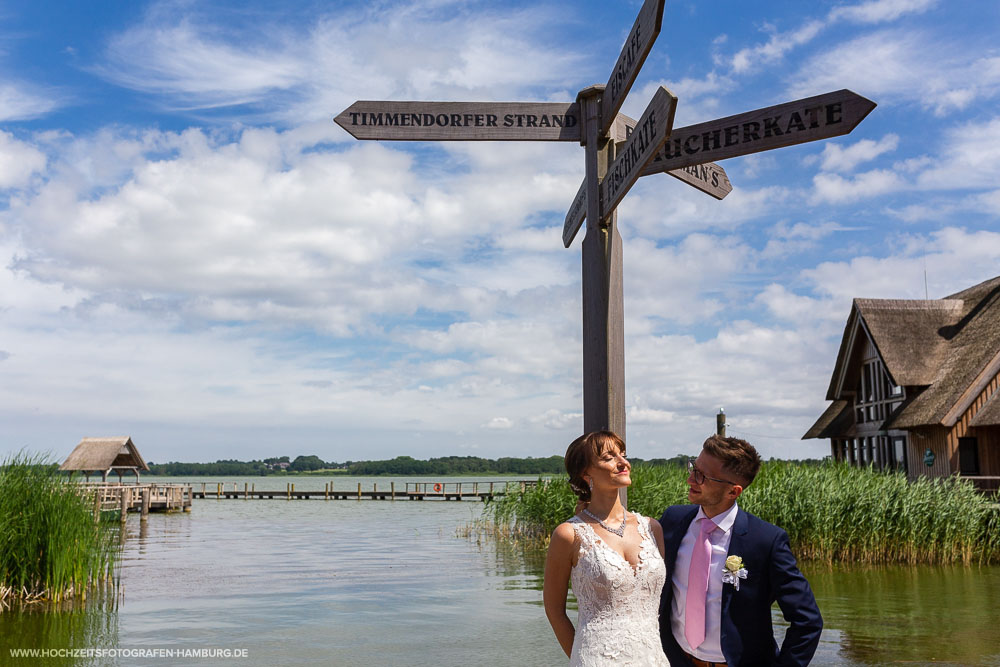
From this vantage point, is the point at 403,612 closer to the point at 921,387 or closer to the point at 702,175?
the point at 702,175

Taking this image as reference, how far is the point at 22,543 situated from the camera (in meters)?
12.1

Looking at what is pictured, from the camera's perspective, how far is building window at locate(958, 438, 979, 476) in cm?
2344

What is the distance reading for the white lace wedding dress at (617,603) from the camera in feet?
10.1

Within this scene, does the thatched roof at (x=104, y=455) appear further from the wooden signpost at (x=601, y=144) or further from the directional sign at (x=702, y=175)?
the directional sign at (x=702, y=175)

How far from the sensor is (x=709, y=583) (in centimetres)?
287

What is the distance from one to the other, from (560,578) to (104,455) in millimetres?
47051

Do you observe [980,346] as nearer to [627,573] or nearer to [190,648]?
[190,648]

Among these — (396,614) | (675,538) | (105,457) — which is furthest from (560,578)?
(105,457)

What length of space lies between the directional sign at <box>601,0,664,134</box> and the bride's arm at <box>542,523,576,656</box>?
2182 mm

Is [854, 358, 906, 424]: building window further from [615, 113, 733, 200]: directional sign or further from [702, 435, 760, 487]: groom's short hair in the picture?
[702, 435, 760, 487]: groom's short hair

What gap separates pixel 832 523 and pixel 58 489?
515 inches

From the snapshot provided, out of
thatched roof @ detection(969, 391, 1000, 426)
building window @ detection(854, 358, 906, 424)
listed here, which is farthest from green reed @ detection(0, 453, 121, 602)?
building window @ detection(854, 358, 906, 424)

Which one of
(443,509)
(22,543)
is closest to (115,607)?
(22,543)

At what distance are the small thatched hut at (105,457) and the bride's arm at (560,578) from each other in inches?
1784
